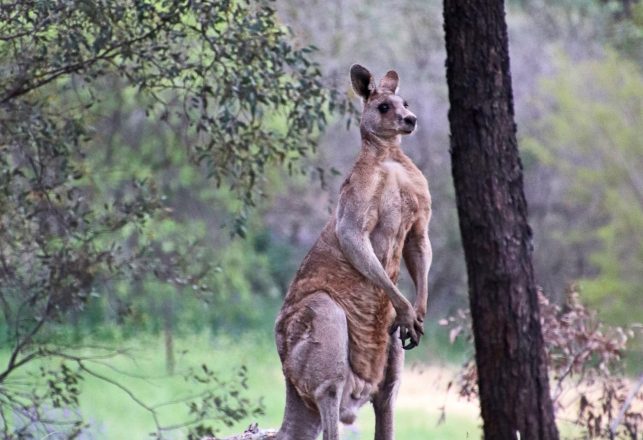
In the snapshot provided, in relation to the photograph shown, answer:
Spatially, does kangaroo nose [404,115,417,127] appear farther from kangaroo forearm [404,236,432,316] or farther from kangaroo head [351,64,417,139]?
A: kangaroo forearm [404,236,432,316]

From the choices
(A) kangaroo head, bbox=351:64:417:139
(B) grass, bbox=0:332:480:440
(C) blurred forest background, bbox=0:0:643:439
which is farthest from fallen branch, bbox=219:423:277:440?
(B) grass, bbox=0:332:480:440

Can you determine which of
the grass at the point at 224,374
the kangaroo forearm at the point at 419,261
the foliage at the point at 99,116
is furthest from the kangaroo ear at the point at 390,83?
the grass at the point at 224,374

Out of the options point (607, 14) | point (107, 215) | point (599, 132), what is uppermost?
point (607, 14)

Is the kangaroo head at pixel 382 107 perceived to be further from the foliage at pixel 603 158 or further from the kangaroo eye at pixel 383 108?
the foliage at pixel 603 158

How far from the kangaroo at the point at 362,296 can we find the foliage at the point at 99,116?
1.85 meters

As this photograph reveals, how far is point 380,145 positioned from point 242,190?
2.94 metres

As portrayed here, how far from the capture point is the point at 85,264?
30.9 feet

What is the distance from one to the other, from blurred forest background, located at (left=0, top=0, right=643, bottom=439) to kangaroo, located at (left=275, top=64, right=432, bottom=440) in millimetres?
1931

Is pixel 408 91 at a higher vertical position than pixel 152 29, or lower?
higher

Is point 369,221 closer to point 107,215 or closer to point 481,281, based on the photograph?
point 481,281

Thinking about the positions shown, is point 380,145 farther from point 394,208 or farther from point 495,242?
point 495,242

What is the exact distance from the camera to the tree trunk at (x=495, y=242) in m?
6.71

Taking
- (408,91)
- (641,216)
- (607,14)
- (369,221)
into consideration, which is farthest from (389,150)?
(607,14)

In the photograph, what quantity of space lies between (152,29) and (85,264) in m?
1.97
